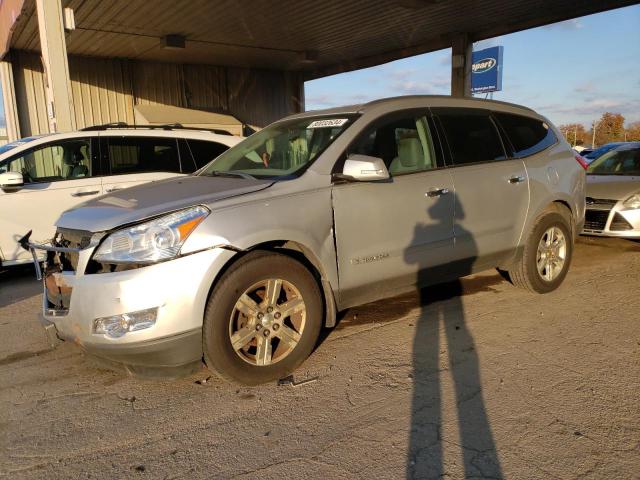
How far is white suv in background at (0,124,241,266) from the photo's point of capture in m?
6.16

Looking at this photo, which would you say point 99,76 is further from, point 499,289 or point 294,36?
point 499,289

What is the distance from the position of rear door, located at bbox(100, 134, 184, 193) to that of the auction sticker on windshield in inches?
136

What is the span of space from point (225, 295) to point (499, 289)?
330 centimetres

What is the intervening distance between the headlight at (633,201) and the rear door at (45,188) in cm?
681

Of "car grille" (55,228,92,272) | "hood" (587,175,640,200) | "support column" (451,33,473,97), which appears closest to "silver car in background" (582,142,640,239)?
"hood" (587,175,640,200)

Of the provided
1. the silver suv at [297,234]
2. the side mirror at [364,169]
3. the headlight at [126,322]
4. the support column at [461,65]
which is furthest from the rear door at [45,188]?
the support column at [461,65]

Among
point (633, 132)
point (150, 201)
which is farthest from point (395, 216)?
point (633, 132)

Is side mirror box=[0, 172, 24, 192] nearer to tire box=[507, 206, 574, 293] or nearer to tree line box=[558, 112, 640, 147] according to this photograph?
tire box=[507, 206, 574, 293]

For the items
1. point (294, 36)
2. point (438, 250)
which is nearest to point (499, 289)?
point (438, 250)

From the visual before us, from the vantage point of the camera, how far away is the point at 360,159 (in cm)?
354

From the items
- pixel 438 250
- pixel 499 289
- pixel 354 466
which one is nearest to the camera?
pixel 354 466

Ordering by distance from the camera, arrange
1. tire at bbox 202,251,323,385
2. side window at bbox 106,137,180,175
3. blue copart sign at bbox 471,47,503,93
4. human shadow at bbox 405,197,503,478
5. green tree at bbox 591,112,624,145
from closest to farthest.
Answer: human shadow at bbox 405,197,503,478 → tire at bbox 202,251,323,385 → side window at bbox 106,137,180,175 → blue copart sign at bbox 471,47,503,93 → green tree at bbox 591,112,624,145

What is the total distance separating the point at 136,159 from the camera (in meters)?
6.91

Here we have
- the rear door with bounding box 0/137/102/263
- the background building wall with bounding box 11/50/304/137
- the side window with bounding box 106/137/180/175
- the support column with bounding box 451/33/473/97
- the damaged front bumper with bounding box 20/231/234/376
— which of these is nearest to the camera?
the damaged front bumper with bounding box 20/231/234/376
